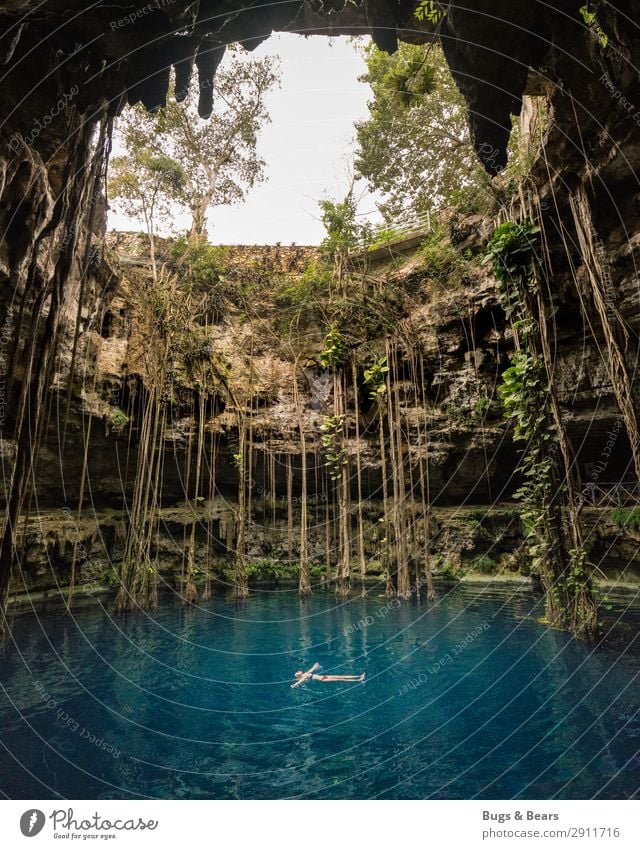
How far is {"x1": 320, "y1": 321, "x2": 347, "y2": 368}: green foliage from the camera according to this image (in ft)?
28.3

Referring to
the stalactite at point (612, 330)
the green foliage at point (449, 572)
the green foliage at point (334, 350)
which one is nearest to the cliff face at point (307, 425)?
the green foliage at point (449, 572)

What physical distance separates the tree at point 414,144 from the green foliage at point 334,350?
3.69 metres

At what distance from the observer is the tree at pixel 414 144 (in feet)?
31.4

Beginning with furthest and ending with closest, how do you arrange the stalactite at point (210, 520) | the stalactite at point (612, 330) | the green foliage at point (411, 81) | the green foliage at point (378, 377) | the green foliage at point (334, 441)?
the green foliage at point (334, 441), the green foliage at point (378, 377), the stalactite at point (210, 520), the green foliage at point (411, 81), the stalactite at point (612, 330)

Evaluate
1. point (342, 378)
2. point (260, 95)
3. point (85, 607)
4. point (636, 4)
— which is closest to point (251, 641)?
point (85, 607)

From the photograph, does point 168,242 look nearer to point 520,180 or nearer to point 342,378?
point 342,378

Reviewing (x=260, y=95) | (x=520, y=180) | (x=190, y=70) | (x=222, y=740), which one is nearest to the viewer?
(x=222, y=740)

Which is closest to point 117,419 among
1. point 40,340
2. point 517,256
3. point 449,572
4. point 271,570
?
point 271,570

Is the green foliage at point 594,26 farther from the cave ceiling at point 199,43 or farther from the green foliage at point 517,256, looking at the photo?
the green foliage at point 517,256

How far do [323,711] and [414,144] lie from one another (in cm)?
1111

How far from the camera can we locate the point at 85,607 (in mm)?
7422

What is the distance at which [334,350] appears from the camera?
860cm

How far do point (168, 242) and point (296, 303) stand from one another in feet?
11.4

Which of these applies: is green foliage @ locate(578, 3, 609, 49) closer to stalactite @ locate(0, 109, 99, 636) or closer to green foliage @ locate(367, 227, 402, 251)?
stalactite @ locate(0, 109, 99, 636)
